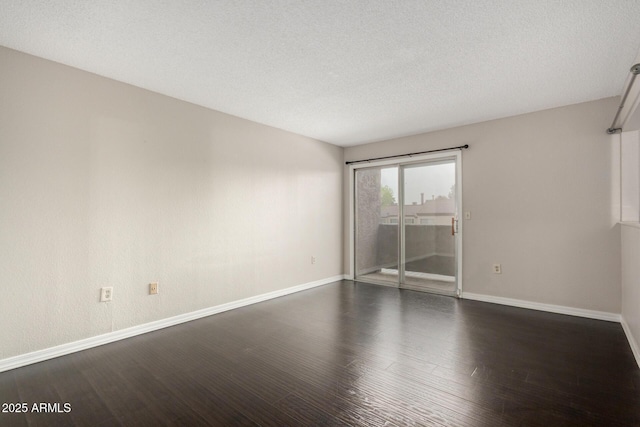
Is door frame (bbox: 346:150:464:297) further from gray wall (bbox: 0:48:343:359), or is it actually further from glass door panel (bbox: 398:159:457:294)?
gray wall (bbox: 0:48:343:359)

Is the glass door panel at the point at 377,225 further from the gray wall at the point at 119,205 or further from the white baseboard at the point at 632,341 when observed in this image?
the white baseboard at the point at 632,341

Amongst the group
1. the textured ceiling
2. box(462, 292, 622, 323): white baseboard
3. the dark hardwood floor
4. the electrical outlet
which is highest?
the textured ceiling

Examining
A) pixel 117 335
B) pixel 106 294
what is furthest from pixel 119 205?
pixel 117 335

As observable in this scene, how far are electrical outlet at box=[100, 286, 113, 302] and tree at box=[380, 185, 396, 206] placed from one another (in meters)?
4.00

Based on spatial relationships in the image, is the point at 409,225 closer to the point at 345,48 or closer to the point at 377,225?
the point at 377,225

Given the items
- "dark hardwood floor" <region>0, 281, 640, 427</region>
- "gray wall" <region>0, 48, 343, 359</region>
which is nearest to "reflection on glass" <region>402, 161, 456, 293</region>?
"dark hardwood floor" <region>0, 281, 640, 427</region>

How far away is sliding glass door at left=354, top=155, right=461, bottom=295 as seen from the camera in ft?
14.9

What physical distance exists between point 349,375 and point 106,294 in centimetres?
233

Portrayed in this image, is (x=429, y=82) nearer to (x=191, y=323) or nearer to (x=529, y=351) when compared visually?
(x=529, y=351)

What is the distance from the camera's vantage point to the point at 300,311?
3.74 metres

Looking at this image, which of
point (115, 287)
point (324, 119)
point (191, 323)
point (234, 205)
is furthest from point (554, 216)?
point (115, 287)

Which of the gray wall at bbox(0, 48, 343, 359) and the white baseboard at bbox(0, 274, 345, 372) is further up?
the gray wall at bbox(0, 48, 343, 359)

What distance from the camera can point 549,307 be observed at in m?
3.68

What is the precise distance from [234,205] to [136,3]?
2.39 metres
